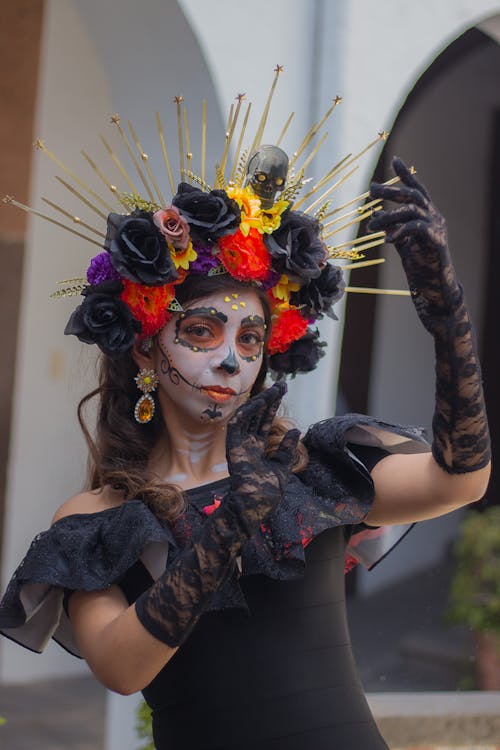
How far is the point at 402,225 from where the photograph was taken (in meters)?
1.70

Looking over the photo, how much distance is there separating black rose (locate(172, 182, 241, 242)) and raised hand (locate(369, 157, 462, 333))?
0.41 m

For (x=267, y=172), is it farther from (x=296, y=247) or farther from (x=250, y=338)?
(x=250, y=338)

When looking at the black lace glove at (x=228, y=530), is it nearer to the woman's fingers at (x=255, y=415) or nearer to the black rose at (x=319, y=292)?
the woman's fingers at (x=255, y=415)

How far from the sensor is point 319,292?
7.31 feet

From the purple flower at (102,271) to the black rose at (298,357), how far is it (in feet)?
1.30

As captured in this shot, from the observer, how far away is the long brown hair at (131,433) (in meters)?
2.05

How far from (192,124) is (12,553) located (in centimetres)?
225

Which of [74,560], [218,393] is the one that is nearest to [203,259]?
[218,393]

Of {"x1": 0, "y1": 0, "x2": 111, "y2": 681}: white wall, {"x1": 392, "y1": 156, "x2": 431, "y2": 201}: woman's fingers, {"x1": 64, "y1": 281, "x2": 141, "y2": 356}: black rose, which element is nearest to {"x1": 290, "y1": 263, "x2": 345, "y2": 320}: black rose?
{"x1": 64, "y1": 281, "x2": 141, "y2": 356}: black rose

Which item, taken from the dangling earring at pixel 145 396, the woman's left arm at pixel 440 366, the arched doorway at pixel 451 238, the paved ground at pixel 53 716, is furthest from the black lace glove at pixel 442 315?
the arched doorway at pixel 451 238

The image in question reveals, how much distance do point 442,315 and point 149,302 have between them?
599 millimetres

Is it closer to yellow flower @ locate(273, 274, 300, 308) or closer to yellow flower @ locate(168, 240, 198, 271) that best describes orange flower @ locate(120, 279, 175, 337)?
yellow flower @ locate(168, 240, 198, 271)

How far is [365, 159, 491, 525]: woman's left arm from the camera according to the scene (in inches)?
67.5

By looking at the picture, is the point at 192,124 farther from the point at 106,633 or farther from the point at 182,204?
the point at 106,633
